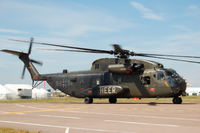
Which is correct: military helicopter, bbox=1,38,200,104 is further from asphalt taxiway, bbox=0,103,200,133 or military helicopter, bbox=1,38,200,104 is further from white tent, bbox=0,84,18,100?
white tent, bbox=0,84,18,100

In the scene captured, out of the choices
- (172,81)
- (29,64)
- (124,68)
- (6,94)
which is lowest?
(6,94)

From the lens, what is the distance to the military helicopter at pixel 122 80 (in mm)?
26094

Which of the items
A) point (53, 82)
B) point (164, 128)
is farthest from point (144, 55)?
point (164, 128)

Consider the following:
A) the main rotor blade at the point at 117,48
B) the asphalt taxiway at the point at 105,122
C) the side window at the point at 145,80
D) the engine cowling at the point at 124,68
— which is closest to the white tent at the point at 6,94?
the engine cowling at the point at 124,68

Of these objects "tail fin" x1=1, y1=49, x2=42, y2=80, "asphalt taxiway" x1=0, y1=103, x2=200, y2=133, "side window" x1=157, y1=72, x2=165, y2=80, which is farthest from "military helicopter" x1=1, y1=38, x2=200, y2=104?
"asphalt taxiway" x1=0, y1=103, x2=200, y2=133

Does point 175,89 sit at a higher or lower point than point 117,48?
lower

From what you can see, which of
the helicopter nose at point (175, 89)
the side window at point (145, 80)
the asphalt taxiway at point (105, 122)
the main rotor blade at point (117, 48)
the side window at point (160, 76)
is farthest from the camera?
the side window at point (145, 80)

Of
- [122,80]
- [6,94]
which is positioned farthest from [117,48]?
Result: [6,94]

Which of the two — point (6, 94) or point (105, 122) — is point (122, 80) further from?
point (6, 94)

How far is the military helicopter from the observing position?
85.6ft

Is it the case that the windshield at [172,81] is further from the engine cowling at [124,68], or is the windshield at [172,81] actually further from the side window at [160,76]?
the engine cowling at [124,68]

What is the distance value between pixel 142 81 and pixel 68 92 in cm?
1060

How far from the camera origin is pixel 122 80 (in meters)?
28.8

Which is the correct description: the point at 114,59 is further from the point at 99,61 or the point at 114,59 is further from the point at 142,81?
the point at 142,81
